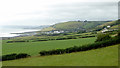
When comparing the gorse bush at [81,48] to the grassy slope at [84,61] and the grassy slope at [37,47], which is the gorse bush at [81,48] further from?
the grassy slope at [37,47]

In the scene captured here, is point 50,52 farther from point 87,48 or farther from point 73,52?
point 87,48

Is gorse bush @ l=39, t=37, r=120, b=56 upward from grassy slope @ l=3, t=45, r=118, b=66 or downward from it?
upward

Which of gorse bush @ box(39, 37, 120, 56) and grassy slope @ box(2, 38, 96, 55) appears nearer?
gorse bush @ box(39, 37, 120, 56)

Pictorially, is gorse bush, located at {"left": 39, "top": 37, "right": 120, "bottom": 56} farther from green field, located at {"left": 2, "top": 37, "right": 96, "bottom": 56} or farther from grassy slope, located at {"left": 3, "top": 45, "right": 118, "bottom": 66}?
green field, located at {"left": 2, "top": 37, "right": 96, "bottom": 56}

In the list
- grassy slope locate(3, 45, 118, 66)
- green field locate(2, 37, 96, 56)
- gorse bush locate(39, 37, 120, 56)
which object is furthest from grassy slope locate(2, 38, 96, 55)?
grassy slope locate(3, 45, 118, 66)

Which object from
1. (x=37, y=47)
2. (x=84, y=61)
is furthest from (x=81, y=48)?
(x=37, y=47)

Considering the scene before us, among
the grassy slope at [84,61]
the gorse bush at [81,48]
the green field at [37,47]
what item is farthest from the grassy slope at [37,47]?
the grassy slope at [84,61]

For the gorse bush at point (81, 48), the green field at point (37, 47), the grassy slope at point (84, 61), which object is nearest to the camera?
the grassy slope at point (84, 61)

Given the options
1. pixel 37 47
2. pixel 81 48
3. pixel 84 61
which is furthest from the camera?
pixel 37 47

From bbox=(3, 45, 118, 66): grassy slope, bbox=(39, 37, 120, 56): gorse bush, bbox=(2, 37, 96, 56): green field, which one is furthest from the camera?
bbox=(2, 37, 96, 56): green field

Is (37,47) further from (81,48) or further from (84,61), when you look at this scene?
(84,61)

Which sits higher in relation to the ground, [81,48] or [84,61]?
[81,48]

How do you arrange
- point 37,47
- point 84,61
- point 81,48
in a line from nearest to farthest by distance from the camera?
point 84,61
point 81,48
point 37,47

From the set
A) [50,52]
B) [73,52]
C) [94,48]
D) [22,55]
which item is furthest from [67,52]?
[22,55]
